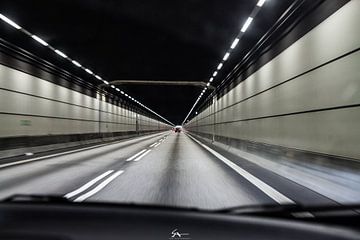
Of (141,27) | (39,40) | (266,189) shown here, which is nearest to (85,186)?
(266,189)

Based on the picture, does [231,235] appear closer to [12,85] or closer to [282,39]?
[282,39]

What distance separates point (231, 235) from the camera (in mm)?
2727

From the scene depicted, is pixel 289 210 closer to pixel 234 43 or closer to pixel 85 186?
pixel 85 186

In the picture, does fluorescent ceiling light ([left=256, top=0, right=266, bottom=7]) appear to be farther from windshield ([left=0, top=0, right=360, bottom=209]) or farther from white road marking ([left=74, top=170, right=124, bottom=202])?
white road marking ([left=74, top=170, right=124, bottom=202])

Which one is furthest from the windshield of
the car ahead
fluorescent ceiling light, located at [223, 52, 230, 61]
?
the car ahead

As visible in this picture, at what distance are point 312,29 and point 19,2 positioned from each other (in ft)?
27.3

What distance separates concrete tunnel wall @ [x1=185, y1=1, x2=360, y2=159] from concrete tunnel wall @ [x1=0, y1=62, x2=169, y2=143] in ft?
34.6

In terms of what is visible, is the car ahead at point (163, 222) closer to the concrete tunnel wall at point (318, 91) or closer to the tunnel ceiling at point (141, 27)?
the concrete tunnel wall at point (318, 91)

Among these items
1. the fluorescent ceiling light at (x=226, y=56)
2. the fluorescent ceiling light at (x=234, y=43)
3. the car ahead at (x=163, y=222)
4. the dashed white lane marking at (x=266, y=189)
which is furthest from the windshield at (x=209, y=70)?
the car ahead at (x=163, y=222)

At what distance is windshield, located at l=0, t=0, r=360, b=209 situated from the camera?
7891 mm

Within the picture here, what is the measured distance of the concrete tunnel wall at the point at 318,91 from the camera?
7531mm

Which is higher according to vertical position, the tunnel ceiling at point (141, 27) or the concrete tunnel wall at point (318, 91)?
the tunnel ceiling at point (141, 27)

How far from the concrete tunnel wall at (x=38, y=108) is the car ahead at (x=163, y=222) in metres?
14.0

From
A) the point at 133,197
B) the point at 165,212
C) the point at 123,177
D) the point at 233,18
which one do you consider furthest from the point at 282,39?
the point at 165,212
